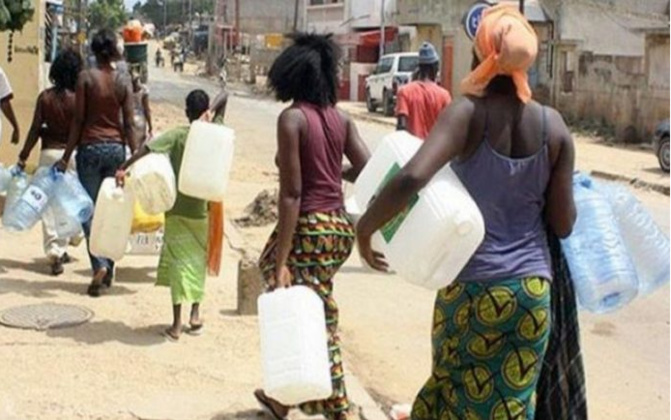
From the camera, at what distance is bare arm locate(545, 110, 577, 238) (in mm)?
3402

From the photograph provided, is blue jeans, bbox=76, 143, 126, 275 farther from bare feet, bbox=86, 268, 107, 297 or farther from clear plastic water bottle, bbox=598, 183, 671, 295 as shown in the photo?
clear plastic water bottle, bbox=598, 183, 671, 295

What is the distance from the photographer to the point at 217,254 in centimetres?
683

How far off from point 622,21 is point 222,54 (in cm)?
3481

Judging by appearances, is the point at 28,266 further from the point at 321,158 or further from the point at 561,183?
the point at 561,183

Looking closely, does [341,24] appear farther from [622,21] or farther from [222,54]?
[622,21]

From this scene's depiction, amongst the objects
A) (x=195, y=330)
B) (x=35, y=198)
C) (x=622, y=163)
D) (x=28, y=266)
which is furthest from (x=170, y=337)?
(x=622, y=163)

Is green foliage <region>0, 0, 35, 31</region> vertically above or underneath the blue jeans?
above

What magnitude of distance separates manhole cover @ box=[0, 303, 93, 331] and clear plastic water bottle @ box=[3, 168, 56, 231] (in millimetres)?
836

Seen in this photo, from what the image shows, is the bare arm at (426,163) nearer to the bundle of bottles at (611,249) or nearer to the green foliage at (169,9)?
the bundle of bottles at (611,249)

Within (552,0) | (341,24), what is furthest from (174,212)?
(341,24)

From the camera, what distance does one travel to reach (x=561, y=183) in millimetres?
3438

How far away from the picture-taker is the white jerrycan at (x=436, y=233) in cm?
317

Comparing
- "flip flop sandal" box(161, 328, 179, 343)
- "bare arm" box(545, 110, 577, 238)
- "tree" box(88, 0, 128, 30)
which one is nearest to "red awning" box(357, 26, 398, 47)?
"tree" box(88, 0, 128, 30)

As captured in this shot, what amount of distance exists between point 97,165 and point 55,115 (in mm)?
588
